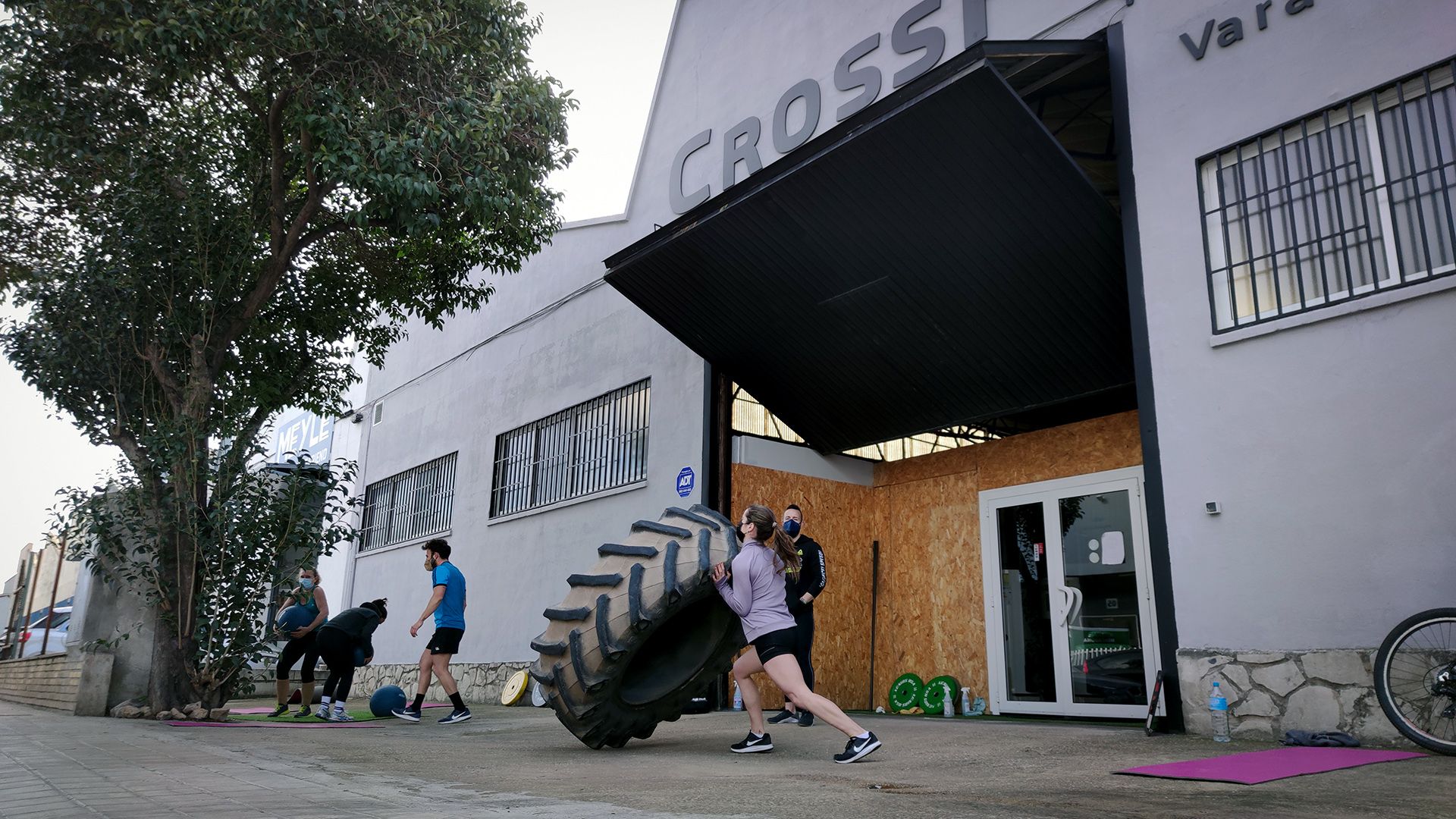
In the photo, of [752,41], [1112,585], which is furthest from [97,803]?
[752,41]

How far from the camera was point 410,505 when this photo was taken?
17.6 m

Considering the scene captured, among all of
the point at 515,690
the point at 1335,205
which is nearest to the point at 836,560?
the point at 515,690

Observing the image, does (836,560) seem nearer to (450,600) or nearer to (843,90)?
(450,600)

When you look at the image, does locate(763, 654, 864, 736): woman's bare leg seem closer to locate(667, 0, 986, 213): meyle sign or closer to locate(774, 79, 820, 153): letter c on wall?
locate(667, 0, 986, 213): meyle sign

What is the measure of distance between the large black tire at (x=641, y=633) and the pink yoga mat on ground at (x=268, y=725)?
3673mm

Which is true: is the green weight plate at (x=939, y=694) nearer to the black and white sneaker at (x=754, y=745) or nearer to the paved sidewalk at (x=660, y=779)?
the paved sidewalk at (x=660, y=779)

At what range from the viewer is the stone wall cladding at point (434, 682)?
13.1 meters

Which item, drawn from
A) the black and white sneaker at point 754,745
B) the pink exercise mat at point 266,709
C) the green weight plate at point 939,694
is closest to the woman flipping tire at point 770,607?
the black and white sneaker at point 754,745

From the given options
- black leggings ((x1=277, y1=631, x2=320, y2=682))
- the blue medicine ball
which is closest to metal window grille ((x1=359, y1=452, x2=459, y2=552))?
black leggings ((x1=277, y1=631, x2=320, y2=682))

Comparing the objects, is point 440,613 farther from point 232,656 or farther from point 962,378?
point 962,378

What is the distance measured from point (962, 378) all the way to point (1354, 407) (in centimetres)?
369

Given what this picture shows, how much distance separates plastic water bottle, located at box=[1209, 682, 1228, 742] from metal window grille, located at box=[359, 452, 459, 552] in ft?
41.4

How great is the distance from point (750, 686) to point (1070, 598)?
4.77 metres

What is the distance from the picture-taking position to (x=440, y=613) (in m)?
9.05
